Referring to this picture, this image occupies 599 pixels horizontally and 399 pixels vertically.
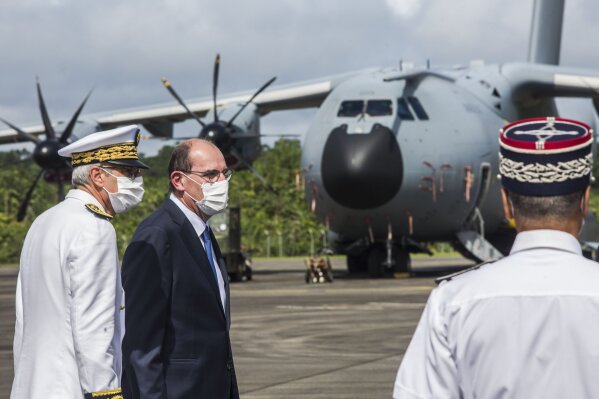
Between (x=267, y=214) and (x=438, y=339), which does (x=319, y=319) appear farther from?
(x=267, y=214)

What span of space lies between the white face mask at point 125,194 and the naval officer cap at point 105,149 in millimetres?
62

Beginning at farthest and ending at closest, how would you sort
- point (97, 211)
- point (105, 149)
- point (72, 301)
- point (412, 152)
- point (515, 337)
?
1. point (412, 152)
2. point (105, 149)
3. point (97, 211)
4. point (72, 301)
5. point (515, 337)

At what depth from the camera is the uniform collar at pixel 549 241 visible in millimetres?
2977

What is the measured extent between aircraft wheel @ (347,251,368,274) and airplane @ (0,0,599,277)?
46 mm

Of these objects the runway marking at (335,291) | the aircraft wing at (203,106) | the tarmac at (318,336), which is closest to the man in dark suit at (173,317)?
the tarmac at (318,336)

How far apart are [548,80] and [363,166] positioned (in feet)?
21.0

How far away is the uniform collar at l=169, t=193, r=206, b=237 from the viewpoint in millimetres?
5406

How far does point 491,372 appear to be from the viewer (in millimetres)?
2900

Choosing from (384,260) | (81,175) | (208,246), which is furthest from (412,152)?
(81,175)

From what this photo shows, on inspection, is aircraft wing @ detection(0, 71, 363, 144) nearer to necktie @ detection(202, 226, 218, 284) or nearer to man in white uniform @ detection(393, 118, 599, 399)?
necktie @ detection(202, 226, 218, 284)

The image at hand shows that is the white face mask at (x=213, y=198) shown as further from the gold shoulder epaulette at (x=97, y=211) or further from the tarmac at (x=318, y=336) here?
the tarmac at (x=318, y=336)

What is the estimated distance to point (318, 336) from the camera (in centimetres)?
1538

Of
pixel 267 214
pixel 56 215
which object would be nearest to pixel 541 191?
pixel 56 215

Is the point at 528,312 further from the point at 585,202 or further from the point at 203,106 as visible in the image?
the point at 203,106
